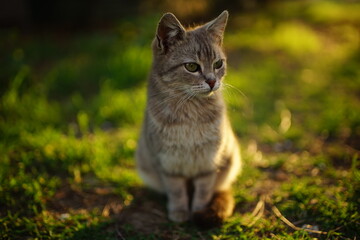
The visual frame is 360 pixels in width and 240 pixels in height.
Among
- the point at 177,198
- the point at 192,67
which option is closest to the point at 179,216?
the point at 177,198

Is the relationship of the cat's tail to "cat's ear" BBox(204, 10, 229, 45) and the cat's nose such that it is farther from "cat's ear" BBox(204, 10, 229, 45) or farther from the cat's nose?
"cat's ear" BBox(204, 10, 229, 45)

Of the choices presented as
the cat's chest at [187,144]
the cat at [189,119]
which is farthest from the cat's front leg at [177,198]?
the cat's chest at [187,144]

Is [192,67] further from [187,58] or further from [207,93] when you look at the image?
[207,93]

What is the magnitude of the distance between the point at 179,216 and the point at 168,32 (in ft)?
4.42

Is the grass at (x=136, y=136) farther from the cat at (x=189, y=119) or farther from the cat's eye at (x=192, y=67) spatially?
the cat's eye at (x=192, y=67)

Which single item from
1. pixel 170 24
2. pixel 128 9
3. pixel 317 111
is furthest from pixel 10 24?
pixel 317 111

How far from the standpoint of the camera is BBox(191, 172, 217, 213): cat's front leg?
2.29 meters

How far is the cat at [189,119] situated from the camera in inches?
81.7

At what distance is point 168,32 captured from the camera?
82.0 inches

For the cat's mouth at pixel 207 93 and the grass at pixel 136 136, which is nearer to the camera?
the cat's mouth at pixel 207 93

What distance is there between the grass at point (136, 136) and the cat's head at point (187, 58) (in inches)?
18.8

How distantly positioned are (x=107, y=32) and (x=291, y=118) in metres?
4.08

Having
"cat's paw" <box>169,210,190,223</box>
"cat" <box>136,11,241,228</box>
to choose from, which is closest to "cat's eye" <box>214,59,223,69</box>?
"cat" <box>136,11,241,228</box>

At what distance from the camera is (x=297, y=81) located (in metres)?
4.71
